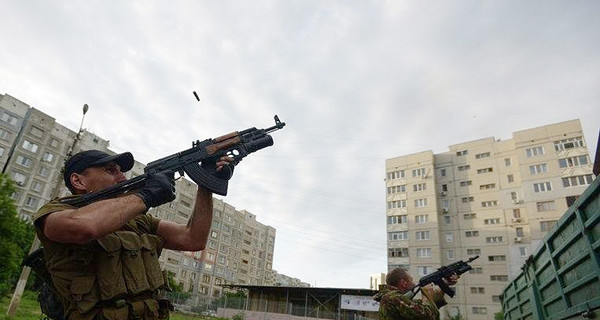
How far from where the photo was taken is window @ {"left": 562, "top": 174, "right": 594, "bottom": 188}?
4156 cm

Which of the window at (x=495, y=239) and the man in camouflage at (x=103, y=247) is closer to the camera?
the man in camouflage at (x=103, y=247)

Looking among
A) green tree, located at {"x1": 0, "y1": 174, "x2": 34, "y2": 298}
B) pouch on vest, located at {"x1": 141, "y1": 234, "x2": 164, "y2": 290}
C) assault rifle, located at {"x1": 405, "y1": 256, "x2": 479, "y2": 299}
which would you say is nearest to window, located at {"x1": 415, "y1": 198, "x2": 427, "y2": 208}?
green tree, located at {"x1": 0, "y1": 174, "x2": 34, "y2": 298}

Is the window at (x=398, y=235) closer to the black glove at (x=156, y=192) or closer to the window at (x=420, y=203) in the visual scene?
the window at (x=420, y=203)

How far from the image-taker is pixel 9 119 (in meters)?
47.8

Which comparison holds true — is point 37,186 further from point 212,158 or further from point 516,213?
point 516,213

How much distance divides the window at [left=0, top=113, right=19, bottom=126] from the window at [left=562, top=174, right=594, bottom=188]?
69.2 meters

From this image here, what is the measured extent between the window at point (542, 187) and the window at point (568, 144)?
4638 mm

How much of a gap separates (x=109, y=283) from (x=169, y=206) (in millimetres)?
66552

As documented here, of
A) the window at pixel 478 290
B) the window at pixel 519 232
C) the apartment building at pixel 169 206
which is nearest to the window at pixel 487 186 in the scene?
the window at pixel 519 232

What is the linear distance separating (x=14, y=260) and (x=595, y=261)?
92.2 feet

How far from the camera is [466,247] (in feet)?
160

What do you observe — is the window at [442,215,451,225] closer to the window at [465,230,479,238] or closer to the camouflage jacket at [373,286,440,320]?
the window at [465,230,479,238]

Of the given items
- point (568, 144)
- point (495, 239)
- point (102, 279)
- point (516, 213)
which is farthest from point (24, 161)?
point (568, 144)

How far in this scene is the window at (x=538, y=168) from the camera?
4434 centimetres
